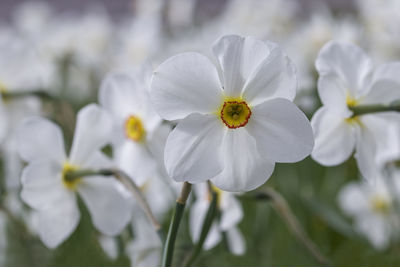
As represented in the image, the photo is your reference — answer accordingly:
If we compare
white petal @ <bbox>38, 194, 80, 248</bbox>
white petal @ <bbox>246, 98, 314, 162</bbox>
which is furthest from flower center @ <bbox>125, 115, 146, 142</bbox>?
white petal @ <bbox>246, 98, 314, 162</bbox>

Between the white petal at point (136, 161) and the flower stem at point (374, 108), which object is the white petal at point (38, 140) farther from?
the flower stem at point (374, 108)

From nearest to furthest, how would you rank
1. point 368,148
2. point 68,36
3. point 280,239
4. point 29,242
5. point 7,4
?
point 368,148 < point 29,242 < point 280,239 < point 68,36 < point 7,4

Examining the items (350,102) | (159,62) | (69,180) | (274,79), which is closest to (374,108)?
(350,102)

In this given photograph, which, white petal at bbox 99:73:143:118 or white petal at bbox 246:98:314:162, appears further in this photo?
white petal at bbox 99:73:143:118

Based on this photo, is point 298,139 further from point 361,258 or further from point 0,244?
point 0,244

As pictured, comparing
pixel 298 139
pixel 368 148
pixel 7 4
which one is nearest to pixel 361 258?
pixel 368 148

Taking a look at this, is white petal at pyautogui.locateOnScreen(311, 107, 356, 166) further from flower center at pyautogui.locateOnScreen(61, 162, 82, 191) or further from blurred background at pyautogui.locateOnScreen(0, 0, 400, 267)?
flower center at pyautogui.locateOnScreen(61, 162, 82, 191)
